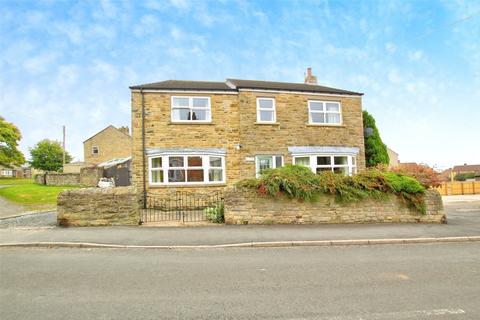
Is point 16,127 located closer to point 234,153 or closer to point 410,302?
point 234,153

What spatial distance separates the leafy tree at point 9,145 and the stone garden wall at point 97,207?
4606 centimetres

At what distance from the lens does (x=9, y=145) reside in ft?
152

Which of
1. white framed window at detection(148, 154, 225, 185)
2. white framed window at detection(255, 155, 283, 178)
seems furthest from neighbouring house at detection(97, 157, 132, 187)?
white framed window at detection(255, 155, 283, 178)

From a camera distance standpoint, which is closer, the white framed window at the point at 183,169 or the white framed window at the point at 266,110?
the white framed window at the point at 183,169

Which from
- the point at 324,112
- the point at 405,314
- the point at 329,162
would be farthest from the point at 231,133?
the point at 405,314

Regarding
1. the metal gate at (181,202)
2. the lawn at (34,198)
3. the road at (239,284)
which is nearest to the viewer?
the road at (239,284)

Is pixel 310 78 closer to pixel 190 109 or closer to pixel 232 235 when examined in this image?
pixel 190 109

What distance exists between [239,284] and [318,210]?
6.80 meters

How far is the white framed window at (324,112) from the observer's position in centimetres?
1777

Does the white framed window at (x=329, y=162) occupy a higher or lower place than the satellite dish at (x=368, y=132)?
lower

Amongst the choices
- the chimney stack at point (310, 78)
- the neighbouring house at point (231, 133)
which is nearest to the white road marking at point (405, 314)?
the neighbouring house at point (231, 133)

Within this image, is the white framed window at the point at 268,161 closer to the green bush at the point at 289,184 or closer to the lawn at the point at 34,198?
the green bush at the point at 289,184

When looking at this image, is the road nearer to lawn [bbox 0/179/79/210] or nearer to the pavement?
the pavement

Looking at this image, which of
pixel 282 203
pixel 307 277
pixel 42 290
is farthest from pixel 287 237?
pixel 42 290
